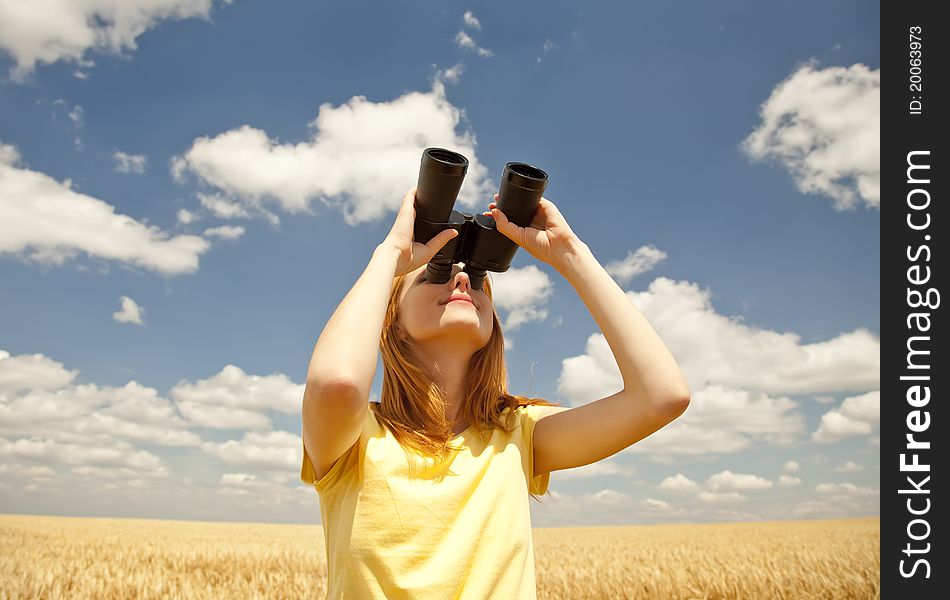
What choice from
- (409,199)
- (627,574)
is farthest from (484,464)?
(627,574)

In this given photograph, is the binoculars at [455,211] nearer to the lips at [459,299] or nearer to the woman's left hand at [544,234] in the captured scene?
the woman's left hand at [544,234]

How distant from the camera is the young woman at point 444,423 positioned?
6.43ft

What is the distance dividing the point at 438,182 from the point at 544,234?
0.46 m

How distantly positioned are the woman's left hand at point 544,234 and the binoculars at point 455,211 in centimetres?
4

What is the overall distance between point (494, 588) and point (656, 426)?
76cm

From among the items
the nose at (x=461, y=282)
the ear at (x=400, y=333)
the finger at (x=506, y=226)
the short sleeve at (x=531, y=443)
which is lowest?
the short sleeve at (x=531, y=443)

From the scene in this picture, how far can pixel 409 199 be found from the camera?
2523 millimetres

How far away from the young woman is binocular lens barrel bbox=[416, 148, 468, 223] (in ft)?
0.23

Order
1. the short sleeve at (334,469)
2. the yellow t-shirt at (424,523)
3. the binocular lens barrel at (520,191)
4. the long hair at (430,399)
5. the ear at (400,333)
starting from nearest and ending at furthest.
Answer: the yellow t-shirt at (424,523)
the short sleeve at (334,469)
the long hair at (430,399)
the binocular lens barrel at (520,191)
the ear at (400,333)

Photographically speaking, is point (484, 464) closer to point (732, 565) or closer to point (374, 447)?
point (374, 447)

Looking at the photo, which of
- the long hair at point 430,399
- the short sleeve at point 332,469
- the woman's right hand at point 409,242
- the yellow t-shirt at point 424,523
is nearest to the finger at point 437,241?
the woman's right hand at point 409,242

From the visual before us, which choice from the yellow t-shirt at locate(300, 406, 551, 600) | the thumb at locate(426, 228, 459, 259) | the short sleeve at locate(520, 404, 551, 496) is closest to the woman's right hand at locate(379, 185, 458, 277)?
the thumb at locate(426, 228, 459, 259)

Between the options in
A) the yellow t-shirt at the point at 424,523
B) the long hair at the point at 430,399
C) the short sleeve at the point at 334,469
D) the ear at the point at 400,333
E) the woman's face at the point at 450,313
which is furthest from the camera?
the ear at the point at 400,333

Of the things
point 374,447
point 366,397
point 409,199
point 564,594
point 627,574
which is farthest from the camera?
point 627,574
